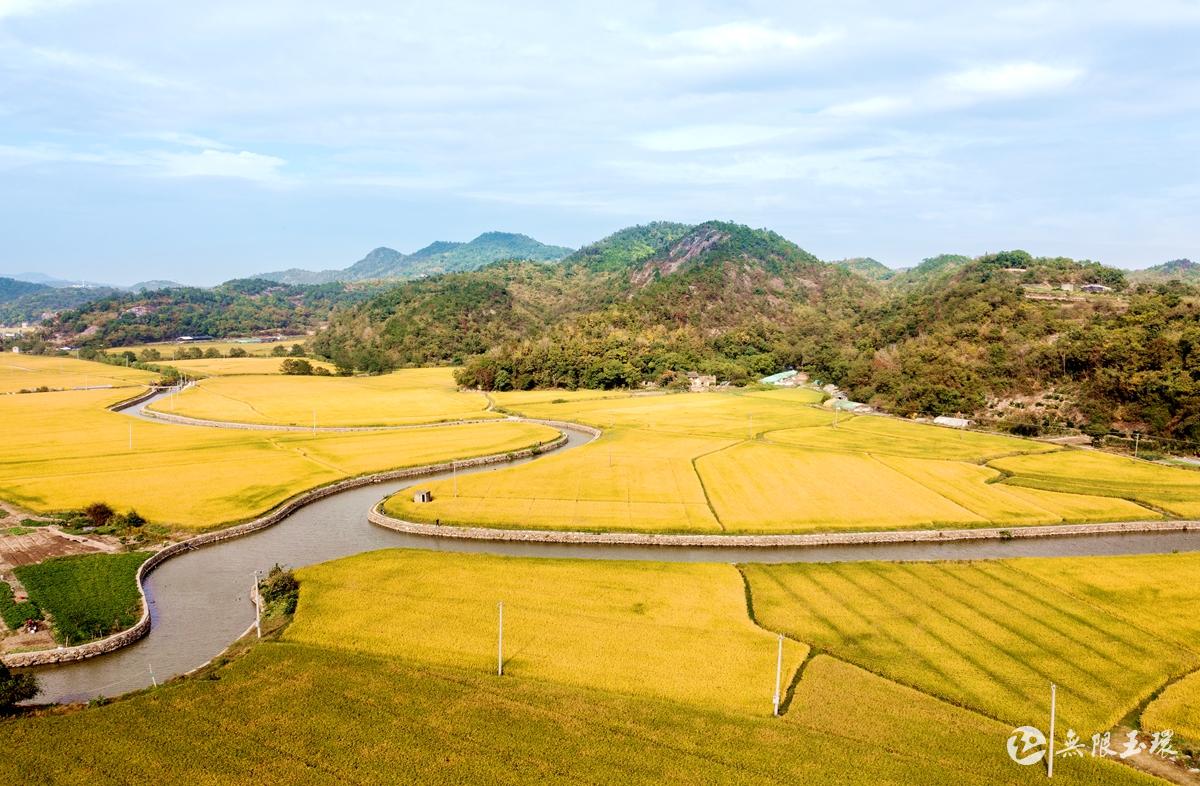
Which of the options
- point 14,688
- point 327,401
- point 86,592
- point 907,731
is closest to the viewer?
point 907,731

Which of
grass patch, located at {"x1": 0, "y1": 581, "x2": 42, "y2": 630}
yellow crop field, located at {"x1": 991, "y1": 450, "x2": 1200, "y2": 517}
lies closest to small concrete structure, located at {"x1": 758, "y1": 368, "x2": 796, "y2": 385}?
yellow crop field, located at {"x1": 991, "y1": 450, "x2": 1200, "y2": 517}

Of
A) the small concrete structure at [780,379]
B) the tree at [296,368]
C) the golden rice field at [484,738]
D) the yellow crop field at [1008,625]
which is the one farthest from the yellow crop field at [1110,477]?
the tree at [296,368]

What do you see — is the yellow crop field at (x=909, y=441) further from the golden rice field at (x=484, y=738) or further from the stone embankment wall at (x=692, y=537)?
the golden rice field at (x=484, y=738)

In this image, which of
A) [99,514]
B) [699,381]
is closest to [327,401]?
[99,514]

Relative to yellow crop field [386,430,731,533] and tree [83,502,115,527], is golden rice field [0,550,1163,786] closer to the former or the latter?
yellow crop field [386,430,731,533]

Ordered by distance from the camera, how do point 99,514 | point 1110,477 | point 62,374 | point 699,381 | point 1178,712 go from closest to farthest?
point 1178,712 → point 99,514 → point 1110,477 → point 62,374 → point 699,381

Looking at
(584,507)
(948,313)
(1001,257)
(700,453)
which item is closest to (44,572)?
(584,507)

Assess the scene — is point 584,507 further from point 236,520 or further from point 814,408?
point 814,408

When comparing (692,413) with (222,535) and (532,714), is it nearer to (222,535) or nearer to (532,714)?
(222,535)
